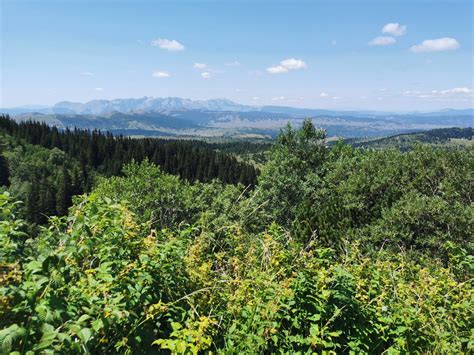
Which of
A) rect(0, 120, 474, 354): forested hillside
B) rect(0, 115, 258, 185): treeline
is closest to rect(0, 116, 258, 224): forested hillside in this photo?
rect(0, 115, 258, 185): treeline

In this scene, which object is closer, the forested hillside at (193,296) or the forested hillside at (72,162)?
the forested hillside at (193,296)

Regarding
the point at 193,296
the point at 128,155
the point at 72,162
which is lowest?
the point at 72,162

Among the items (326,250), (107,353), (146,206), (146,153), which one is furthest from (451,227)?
(146,153)

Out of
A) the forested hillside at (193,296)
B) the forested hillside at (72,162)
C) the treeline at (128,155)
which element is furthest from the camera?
the treeline at (128,155)

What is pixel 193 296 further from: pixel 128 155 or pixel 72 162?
pixel 72 162

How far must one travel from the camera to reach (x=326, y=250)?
20.6 feet

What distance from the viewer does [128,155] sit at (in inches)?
5743

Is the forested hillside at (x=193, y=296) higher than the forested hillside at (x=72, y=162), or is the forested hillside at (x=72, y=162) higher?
the forested hillside at (x=193, y=296)

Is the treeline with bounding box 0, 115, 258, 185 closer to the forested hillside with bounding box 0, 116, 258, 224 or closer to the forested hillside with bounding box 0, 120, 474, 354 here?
the forested hillside with bounding box 0, 116, 258, 224

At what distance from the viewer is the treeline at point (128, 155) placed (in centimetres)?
13788

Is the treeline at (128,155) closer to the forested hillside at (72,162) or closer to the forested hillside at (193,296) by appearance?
the forested hillside at (72,162)

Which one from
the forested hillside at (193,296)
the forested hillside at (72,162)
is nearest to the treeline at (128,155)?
the forested hillside at (72,162)

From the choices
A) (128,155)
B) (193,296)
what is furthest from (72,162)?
(193,296)

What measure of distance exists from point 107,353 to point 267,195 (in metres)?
37.1
